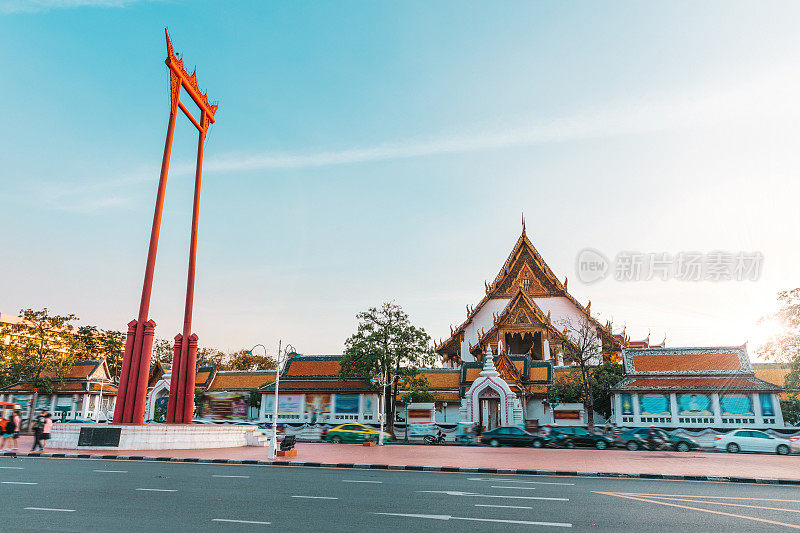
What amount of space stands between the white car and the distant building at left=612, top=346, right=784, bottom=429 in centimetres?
549

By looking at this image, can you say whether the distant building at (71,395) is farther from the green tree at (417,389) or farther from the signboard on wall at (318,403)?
the green tree at (417,389)

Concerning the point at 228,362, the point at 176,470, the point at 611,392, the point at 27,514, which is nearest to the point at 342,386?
the point at 611,392

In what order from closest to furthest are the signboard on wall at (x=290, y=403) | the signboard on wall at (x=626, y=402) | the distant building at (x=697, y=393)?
the distant building at (x=697, y=393)
the signboard on wall at (x=626, y=402)
the signboard on wall at (x=290, y=403)

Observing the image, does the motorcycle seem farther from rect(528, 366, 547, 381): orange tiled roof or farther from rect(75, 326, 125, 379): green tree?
rect(75, 326, 125, 379): green tree

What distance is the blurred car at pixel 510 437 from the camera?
99.6 ft

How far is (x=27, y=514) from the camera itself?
354 inches

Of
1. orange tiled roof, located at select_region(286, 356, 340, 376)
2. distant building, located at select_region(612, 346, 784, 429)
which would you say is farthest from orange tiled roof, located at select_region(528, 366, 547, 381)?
orange tiled roof, located at select_region(286, 356, 340, 376)

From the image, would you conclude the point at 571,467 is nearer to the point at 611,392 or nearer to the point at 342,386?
the point at 611,392

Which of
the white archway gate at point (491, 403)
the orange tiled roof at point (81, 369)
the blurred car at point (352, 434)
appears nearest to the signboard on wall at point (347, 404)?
the blurred car at point (352, 434)

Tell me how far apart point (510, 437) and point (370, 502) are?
21.3m

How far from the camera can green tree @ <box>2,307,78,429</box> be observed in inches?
1800

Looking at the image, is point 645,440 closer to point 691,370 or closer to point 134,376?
point 691,370

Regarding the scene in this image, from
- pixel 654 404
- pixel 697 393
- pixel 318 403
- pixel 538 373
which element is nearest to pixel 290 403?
pixel 318 403

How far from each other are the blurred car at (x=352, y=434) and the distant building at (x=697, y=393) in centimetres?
1574
